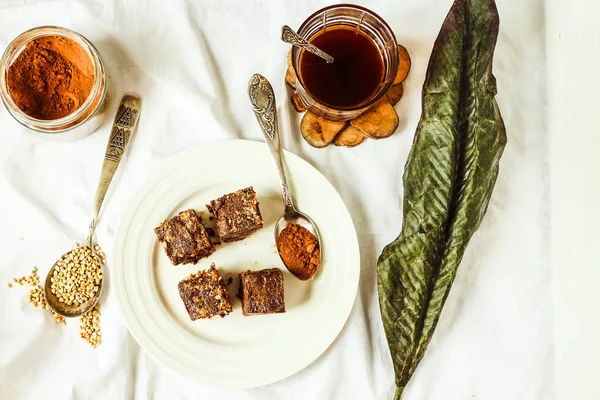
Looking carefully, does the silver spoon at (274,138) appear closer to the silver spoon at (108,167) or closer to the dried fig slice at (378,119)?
the dried fig slice at (378,119)

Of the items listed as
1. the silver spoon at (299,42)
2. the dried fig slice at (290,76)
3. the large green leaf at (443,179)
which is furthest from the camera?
the dried fig slice at (290,76)

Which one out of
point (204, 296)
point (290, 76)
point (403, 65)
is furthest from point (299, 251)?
point (403, 65)

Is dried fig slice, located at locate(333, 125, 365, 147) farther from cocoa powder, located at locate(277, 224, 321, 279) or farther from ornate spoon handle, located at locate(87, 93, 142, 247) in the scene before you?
ornate spoon handle, located at locate(87, 93, 142, 247)

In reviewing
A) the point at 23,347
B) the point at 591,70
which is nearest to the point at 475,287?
the point at 591,70

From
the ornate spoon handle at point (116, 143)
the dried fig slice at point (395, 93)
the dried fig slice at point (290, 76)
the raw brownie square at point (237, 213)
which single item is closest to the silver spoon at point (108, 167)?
the ornate spoon handle at point (116, 143)

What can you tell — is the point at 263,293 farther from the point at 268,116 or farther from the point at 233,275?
the point at 268,116
